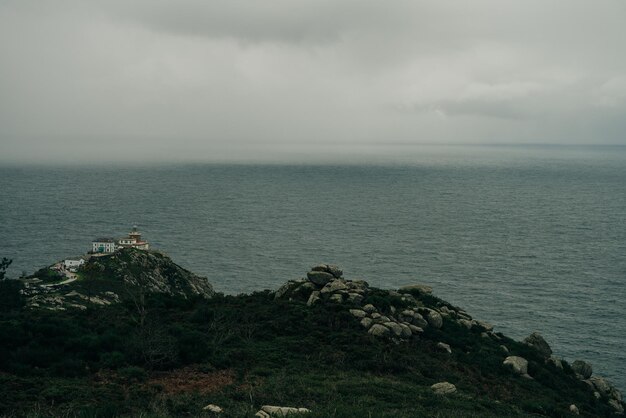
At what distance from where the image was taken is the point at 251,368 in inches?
1140

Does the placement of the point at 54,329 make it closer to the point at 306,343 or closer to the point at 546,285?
the point at 306,343

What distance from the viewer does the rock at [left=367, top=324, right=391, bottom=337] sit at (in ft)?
121

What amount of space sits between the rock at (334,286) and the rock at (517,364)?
552 inches

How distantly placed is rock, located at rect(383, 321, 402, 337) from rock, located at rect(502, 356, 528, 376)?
7802 mm

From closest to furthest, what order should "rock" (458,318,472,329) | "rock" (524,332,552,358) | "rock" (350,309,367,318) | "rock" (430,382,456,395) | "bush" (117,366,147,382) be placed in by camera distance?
1. "bush" (117,366,147,382)
2. "rock" (430,382,456,395)
3. "rock" (350,309,367,318)
4. "rock" (458,318,472,329)
5. "rock" (524,332,552,358)

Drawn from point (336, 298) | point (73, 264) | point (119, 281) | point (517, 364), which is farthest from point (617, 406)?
point (73, 264)

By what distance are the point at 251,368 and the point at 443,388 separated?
1057cm

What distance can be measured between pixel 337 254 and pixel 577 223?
80255mm

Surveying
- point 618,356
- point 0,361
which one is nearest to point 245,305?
point 0,361

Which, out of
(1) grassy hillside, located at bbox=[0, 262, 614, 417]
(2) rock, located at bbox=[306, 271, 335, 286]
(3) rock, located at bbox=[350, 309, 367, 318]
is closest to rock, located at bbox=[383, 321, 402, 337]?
(1) grassy hillside, located at bbox=[0, 262, 614, 417]

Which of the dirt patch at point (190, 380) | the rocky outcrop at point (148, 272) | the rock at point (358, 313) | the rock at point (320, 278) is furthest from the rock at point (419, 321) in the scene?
the rocky outcrop at point (148, 272)

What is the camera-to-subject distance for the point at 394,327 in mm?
37938

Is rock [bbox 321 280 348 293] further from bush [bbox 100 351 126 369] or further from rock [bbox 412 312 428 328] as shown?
bush [bbox 100 351 126 369]

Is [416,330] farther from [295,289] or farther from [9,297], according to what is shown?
Result: [9,297]
